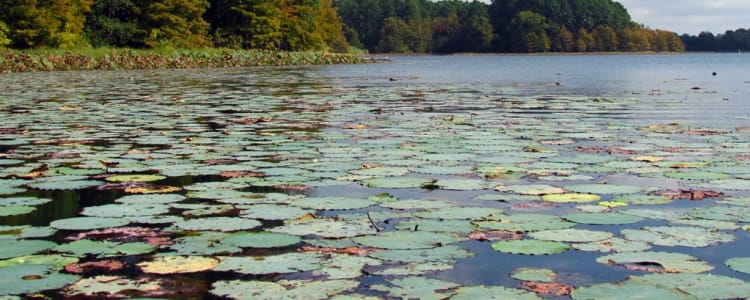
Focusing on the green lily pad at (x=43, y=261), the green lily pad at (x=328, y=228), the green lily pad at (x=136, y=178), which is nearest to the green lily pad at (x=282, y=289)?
the green lily pad at (x=43, y=261)

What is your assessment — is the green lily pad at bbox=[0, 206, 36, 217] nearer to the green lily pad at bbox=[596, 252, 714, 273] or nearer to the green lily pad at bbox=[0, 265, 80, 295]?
the green lily pad at bbox=[0, 265, 80, 295]

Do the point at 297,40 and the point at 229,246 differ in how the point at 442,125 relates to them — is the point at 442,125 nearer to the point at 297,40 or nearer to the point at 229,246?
the point at 229,246

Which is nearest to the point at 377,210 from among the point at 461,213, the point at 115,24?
the point at 461,213

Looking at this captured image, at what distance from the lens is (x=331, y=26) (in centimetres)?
6322

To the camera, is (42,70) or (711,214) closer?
(711,214)

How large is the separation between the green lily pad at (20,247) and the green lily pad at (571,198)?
2.23 meters

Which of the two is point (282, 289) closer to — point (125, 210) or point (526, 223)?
point (526, 223)

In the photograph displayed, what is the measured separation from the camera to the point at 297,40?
56.0m

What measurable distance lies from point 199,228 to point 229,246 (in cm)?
37

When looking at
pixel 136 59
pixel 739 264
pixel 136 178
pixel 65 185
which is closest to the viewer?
pixel 739 264

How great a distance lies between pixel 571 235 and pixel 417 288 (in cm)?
98

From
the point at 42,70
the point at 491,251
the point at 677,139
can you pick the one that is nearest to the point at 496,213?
the point at 491,251

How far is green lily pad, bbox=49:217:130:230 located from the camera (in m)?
3.70

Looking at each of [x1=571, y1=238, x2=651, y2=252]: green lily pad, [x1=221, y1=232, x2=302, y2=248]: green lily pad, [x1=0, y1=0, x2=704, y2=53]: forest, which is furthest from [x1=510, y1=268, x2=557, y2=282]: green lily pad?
[x1=0, y1=0, x2=704, y2=53]: forest
